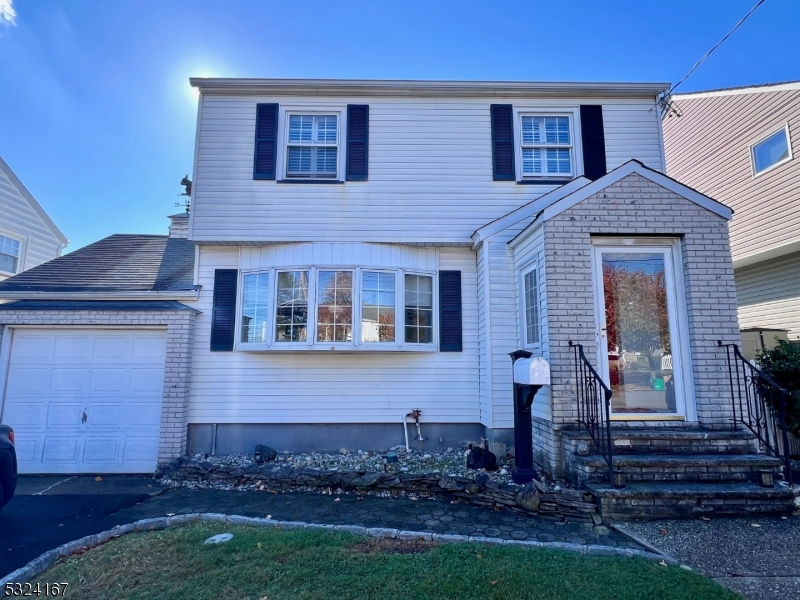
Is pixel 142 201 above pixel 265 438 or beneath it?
above

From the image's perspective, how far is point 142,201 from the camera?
481 inches

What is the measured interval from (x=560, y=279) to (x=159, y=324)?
19.4 feet

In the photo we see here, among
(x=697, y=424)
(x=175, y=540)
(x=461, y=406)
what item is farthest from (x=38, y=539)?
(x=697, y=424)

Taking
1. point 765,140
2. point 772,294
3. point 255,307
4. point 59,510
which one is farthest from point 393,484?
point 765,140

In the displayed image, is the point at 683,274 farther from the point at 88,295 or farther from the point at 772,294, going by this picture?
the point at 88,295

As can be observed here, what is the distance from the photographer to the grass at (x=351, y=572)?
2.68 m

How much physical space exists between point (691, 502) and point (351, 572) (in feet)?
10.7

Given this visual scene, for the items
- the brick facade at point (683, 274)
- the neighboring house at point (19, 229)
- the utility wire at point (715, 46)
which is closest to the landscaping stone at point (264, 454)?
the brick facade at point (683, 274)

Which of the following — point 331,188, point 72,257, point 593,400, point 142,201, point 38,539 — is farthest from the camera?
point 142,201

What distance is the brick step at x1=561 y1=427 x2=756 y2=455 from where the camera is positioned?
453 centimetres

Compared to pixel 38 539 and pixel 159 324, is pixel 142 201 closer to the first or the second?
pixel 159 324

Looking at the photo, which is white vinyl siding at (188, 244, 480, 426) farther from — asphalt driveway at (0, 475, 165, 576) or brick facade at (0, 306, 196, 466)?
asphalt driveway at (0, 475, 165, 576)

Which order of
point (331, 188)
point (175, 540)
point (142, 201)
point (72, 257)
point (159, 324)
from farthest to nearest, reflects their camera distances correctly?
point (142, 201) → point (72, 257) → point (331, 188) → point (159, 324) → point (175, 540)

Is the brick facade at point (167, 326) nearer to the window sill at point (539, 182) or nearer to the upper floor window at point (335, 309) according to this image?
A: the upper floor window at point (335, 309)
